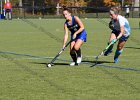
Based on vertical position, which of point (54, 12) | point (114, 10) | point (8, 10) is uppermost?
point (114, 10)

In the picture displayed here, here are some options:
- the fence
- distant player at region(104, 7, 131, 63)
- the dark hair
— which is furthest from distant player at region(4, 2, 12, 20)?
the dark hair

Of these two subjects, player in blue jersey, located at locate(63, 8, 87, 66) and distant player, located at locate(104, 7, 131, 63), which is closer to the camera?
player in blue jersey, located at locate(63, 8, 87, 66)

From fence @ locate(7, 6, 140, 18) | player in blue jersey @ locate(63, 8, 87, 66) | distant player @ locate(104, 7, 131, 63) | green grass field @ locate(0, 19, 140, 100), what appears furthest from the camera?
fence @ locate(7, 6, 140, 18)

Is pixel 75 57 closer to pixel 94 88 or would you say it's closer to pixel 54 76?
pixel 54 76

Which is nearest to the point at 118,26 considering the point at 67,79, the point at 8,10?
the point at 67,79

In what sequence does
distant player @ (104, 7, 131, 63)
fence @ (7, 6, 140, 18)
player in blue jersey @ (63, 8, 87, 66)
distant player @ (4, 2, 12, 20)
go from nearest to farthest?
player in blue jersey @ (63, 8, 87, 66), distant player @ (104, 7, 131, 63), distant player @ (4, 2, 12, 20), fence @ (7, 6, 140, 18)

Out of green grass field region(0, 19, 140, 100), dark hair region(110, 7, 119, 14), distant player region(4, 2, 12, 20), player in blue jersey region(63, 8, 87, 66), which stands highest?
dark hair region(110, 7, 119, 14)

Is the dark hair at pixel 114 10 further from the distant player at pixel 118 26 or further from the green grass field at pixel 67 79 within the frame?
the green grass field at pixel 67 79

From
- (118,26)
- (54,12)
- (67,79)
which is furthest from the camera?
(54,12)

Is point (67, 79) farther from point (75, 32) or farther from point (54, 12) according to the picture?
point (54, 12)

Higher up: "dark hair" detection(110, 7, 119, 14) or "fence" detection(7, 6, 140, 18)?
"dark hair" detection(110, 7, 119, 14)

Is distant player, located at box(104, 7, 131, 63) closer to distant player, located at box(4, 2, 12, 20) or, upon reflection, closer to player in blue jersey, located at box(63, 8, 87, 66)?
player in blue jersey, located at box(63, 8, 87, 66)

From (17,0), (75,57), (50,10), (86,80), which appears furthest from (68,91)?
(17,0)

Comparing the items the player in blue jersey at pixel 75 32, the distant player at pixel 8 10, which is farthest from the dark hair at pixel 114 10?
the distant player at pixel 8 10
